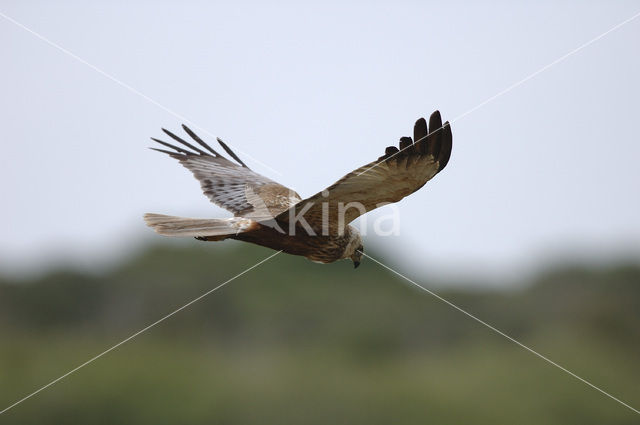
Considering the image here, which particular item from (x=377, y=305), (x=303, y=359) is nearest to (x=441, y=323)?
(x=377, y=305)

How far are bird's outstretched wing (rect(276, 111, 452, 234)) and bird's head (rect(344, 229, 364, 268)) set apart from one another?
0.64 metres

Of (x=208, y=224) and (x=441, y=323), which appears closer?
(x=208, y=224)

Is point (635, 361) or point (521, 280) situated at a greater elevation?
point (521, 280)

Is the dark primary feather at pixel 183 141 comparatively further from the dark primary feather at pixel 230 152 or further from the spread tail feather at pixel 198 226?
the spread tail feather at pixel 198 226

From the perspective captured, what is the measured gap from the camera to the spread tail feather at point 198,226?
693cm

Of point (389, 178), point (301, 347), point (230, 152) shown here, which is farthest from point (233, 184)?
point (301, 347)

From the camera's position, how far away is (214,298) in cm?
4272

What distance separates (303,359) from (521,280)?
15.5m

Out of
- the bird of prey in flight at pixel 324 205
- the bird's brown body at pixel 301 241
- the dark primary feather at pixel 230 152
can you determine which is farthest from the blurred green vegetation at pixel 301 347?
the bird's brown body at pixel 301 241

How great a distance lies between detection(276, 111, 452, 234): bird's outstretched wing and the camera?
6602 millimetres

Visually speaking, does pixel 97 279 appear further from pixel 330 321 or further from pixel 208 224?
pixel 208 224

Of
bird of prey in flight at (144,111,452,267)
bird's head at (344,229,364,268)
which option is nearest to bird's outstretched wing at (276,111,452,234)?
bird of prey in flight at (144,111,452,267)

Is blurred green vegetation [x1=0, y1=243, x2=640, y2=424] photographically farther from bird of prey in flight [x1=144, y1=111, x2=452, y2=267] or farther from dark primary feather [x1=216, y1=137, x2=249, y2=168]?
bird of prey in flight [x1=144, y1=111, x2=452, y2=267]

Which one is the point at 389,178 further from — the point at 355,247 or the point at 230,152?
the point at 230,152
